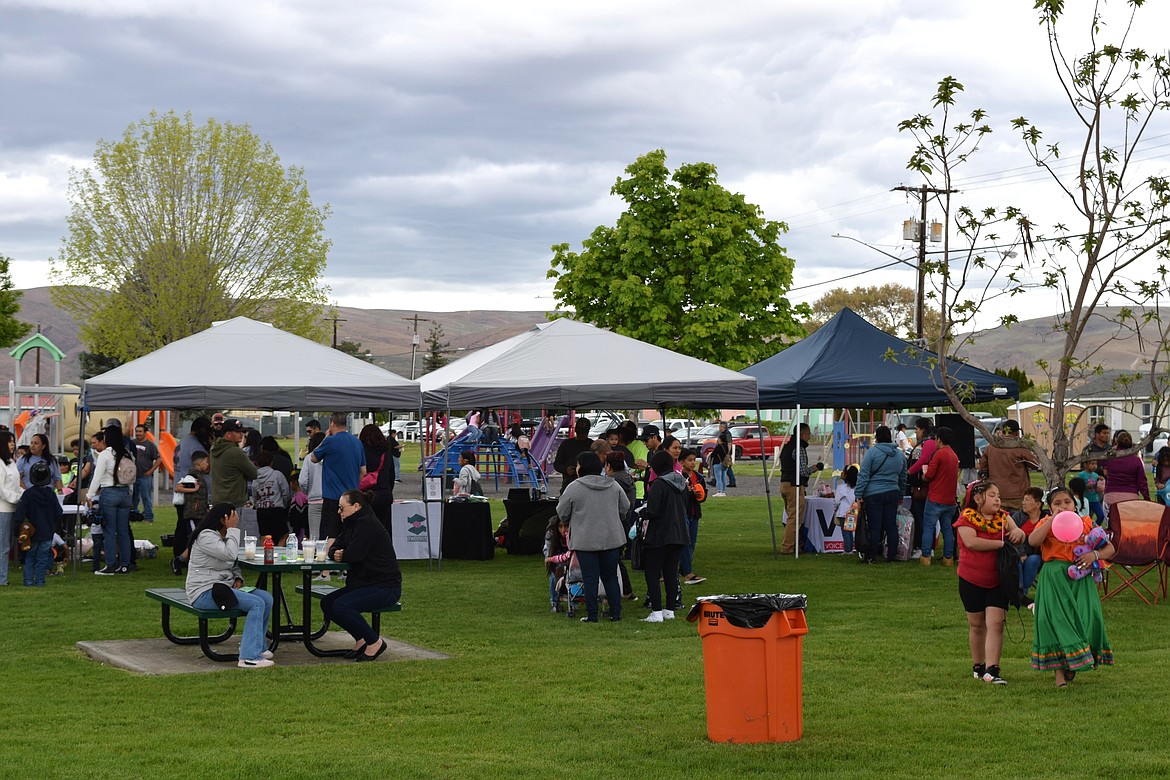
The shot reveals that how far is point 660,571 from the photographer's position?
40.8ft

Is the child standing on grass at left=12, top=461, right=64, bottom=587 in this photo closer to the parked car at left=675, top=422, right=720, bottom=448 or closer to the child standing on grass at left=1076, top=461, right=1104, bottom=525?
the child standing on grass at left=1076, top=461, right=1104, bottom=525

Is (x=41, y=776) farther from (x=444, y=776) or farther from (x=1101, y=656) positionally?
(x=1101, y=656)

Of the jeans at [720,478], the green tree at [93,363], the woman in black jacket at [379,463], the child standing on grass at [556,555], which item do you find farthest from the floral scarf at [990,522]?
the green tree at [93,363]

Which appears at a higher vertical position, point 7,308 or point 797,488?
point 7,308

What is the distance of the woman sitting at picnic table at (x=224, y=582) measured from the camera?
968cm

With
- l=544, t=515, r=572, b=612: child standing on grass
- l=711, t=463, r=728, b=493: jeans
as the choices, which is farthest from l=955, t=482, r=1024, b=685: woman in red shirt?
l=711, t=463, r=728, b=493: jeans

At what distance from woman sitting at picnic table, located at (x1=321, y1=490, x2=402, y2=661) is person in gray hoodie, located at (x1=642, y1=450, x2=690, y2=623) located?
2.88 meters

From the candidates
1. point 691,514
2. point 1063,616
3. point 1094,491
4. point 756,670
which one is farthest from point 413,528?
point 756,670

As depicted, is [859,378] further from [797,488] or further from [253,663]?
[253,663]

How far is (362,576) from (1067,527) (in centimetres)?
502

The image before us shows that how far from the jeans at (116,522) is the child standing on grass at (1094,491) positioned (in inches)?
458

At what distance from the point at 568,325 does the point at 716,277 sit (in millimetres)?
26700

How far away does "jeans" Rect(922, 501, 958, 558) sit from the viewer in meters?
16.2

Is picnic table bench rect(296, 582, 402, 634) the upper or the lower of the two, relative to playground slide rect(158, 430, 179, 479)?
lower
